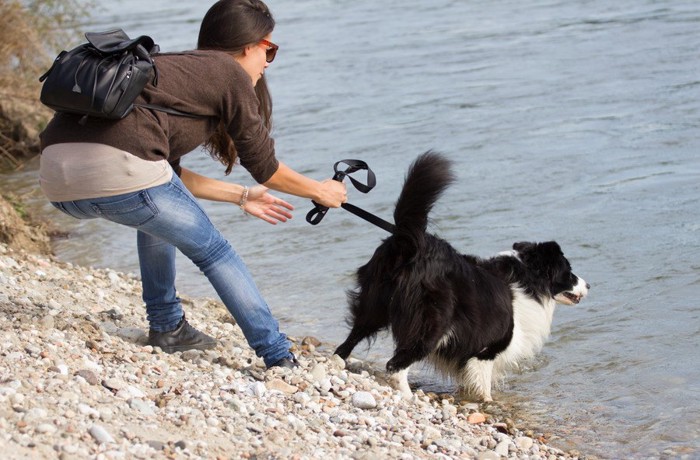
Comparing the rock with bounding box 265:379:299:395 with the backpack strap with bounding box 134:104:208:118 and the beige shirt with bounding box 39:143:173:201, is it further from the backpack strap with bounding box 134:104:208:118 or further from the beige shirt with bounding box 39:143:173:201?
the backpack strap with bounding box 134:104:208:118

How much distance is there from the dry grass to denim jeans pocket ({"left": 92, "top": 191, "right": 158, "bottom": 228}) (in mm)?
8340

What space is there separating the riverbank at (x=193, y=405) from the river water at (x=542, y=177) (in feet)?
2.58

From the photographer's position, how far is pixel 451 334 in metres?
5.13

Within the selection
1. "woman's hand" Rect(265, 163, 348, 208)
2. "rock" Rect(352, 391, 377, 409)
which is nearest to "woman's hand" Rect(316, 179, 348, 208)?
"woman's hand" Rect(265, 163, 348, 208)

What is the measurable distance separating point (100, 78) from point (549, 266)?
9.81 feet

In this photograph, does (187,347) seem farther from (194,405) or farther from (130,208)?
(130,208)

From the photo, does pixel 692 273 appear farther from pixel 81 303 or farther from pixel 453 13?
pixel 453 13

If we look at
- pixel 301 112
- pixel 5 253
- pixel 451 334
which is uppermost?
pixel 451 334

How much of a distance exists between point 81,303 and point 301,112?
883 centimetres

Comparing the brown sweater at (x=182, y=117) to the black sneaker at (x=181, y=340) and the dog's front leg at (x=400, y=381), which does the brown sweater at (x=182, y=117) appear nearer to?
the black sneaker at (x=181, y=340)

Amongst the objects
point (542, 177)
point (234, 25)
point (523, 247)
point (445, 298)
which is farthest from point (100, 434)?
point (542, 177)

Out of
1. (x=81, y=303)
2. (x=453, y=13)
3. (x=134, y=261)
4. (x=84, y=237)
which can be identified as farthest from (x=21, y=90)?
(x=453, y=13)

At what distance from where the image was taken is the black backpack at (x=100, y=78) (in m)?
3.73

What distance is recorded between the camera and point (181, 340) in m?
5.16
